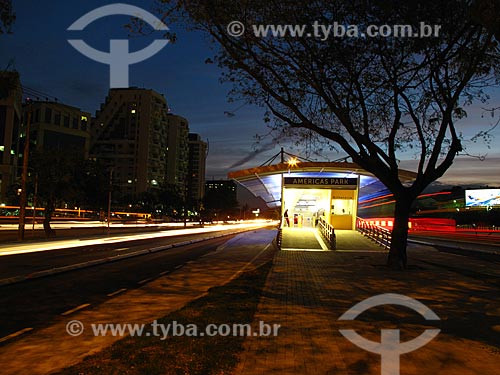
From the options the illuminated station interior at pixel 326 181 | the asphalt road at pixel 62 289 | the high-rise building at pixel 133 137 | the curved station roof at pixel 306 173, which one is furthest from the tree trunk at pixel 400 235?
the high-rise building at pixel 133 137

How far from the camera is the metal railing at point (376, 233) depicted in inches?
980

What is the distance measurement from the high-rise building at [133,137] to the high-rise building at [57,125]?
14.1m

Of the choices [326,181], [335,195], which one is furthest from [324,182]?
[335,195]

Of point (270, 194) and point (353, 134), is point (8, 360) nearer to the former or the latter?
point (353, 134)

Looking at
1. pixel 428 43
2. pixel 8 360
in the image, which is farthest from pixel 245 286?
pixel 428 43

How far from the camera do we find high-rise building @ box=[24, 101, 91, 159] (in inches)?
3654

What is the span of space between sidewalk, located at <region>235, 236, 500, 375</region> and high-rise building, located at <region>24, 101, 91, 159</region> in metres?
83.3

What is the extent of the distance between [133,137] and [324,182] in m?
92.4

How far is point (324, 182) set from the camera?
34719 millimetres

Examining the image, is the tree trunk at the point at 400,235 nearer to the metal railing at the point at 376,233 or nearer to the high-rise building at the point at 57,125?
the metal railing at the point at 376,233

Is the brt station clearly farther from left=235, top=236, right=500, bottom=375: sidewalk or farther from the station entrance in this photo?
left=235, top=236, right=500, bottom=375: sidewalk

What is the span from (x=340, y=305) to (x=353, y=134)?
7.71 m

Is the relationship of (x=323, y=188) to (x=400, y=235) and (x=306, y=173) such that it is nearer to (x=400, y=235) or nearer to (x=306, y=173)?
(x=306, y=173)

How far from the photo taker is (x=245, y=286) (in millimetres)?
11445
